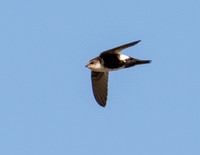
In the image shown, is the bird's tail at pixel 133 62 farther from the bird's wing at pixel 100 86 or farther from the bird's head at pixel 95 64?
the bird's wing at pixel 100 86

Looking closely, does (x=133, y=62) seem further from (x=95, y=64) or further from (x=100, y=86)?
(x=100, y=86)

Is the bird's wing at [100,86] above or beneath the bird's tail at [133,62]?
beneath

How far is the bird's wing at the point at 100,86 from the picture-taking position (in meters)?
11.7

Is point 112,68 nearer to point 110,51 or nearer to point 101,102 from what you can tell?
point 110,51

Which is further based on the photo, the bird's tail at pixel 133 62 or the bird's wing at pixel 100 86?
the bird's wing at pixel 100 86

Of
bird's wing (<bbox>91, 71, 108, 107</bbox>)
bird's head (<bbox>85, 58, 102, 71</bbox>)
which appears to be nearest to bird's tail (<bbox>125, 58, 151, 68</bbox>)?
bird's head (<bbox>85, 58, 102, 71</bbox>)

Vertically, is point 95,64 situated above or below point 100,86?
above

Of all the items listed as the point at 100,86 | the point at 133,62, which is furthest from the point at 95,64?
the point at 100,86

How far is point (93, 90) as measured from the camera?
11.8m

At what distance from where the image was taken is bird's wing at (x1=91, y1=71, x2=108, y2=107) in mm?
11719

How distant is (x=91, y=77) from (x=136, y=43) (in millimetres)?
2640

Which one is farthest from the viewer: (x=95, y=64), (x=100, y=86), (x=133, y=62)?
(x=100, y=86)

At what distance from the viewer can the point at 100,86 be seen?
38.7 ft

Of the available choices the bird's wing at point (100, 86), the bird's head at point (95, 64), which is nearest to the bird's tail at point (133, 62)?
the bird's head at point (95, 64)
